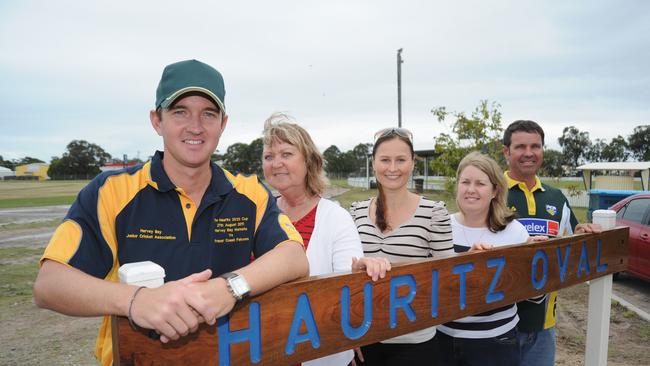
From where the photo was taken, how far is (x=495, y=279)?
1.85 meters

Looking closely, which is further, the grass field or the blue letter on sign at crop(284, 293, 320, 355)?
the grass field

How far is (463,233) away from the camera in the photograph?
2523 millimetres

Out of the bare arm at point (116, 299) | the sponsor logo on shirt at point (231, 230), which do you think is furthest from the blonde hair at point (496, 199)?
the bare arm at point (116, 299)

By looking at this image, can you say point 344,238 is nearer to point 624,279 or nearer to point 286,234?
point 286,234

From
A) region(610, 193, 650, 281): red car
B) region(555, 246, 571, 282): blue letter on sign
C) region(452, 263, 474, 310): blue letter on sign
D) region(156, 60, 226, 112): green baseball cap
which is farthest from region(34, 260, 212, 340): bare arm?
region(610, 193, 650, 281): red car

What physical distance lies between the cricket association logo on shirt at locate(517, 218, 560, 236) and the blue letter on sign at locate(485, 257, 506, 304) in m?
1.07

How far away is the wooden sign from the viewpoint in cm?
111

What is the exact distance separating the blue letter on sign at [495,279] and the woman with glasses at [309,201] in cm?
57

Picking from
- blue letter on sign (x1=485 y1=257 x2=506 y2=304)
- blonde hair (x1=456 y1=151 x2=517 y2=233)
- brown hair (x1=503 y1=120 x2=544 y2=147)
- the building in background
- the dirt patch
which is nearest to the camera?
blue letter on sign (x1=485 y1=257 x2=506 y2=304)

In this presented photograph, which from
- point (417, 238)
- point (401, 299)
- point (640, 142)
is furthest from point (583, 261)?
point (640, 142)

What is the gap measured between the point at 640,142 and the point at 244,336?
100470 millimetres

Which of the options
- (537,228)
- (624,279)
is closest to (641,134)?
(624,279)

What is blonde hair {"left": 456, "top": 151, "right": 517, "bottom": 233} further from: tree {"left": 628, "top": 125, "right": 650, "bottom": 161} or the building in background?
the building in background

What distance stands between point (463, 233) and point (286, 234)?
1455 millimetres
